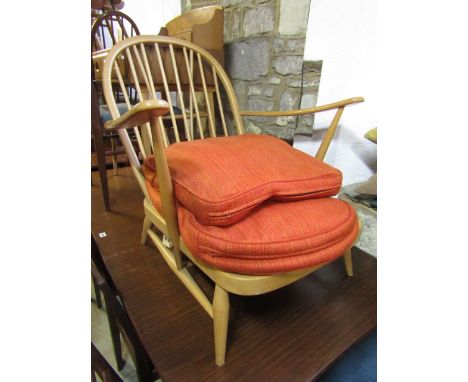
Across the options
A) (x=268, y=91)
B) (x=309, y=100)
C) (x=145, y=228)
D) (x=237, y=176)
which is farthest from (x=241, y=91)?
(x=237, y=176)

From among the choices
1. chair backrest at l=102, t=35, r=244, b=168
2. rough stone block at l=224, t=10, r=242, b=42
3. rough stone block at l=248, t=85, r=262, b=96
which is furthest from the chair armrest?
rough stone block at l=224, t=10, r=242, b=42

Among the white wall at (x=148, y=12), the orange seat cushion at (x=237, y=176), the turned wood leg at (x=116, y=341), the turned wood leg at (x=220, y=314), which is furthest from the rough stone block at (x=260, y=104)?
the white wall at (x=148, y=12)

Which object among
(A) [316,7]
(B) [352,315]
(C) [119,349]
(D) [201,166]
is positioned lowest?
(C) [119,349]

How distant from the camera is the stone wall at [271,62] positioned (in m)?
1.14

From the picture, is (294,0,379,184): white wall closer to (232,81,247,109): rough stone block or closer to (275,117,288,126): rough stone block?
→ (275,117,288,126): rough stone block

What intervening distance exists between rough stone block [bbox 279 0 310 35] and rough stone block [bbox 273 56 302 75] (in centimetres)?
10

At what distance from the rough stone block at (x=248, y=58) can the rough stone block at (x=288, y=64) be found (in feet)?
0.22

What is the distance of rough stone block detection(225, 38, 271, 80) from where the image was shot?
1278 millimetres

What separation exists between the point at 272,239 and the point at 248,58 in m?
1.19

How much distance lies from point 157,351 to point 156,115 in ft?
1.82
